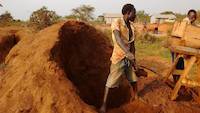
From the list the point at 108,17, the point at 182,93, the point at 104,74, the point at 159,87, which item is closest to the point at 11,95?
the point at 104,74

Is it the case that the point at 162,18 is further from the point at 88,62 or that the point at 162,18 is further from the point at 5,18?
the point at 88,62

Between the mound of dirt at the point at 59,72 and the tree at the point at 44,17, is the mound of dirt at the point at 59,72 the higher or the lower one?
the higher one

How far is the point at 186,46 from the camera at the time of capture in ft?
22.3

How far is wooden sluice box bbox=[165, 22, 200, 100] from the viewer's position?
6625 millimetres

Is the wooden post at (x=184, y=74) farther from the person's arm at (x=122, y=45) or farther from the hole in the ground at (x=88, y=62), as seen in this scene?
the person's arm at (x=122, y=45)

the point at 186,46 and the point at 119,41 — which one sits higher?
the point at 119,41

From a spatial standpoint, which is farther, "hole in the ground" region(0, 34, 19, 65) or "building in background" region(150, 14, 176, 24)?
"building in background" region(150, 14, 176, 24)

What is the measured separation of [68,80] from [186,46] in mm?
2398

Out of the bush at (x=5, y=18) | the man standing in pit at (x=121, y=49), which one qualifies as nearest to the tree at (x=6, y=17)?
the bush at (x=5, y=18)

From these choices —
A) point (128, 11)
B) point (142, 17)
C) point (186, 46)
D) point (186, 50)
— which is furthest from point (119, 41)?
point (142, 17)

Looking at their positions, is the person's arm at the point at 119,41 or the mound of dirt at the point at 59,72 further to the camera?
the person's arm at the point at 119,41

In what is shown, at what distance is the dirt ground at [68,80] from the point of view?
4992 mm

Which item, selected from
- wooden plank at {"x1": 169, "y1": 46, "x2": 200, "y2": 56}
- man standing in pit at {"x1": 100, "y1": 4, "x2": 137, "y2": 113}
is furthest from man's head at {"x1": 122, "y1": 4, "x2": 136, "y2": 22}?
wooden plank at {"x1": 169, "y1": 46, "x2": 200, "y2": 56}

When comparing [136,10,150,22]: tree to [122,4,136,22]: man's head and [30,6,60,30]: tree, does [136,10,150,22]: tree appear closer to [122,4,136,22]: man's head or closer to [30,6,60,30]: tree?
[30,6,60,30]: tree
